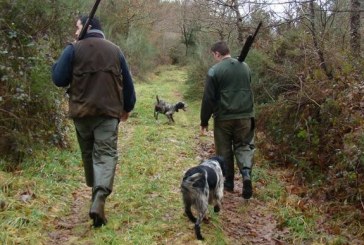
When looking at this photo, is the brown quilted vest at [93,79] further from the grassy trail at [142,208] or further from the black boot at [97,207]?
the grassy trail at [142,208]

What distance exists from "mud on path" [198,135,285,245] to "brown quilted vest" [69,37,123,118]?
2.06m

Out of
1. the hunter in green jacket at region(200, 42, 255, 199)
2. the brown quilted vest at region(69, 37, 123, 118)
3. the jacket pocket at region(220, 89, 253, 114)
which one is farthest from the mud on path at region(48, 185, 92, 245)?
the jacket pocket at region(220, 89, 253, 114)

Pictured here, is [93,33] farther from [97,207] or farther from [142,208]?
[142,208]

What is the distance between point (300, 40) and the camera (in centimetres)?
1009

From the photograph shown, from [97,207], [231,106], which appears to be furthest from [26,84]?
[231,106]

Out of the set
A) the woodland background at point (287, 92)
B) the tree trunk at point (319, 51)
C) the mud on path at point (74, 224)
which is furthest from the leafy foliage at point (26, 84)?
the tree trunk at point (319, 51)

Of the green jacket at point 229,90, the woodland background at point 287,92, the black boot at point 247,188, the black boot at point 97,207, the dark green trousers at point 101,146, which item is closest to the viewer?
the black boot at point 97,207

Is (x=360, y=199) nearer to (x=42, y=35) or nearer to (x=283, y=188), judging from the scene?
(x=283, y=188)

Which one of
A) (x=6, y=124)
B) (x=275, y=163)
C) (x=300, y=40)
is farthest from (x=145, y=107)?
(x=6, y=124)

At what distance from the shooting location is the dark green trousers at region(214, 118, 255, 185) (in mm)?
6176

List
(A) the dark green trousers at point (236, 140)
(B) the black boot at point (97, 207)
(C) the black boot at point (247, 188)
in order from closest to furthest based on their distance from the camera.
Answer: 1. (B) the black boot at point (97, 207)
2. (C) the black boot at point (247, 188)
3. (A) the dark green trousers at point (236, 140)

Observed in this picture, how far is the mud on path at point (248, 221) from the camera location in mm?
5020

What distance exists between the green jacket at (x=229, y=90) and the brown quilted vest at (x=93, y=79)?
1866 mm

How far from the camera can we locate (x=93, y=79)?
15.0ft
